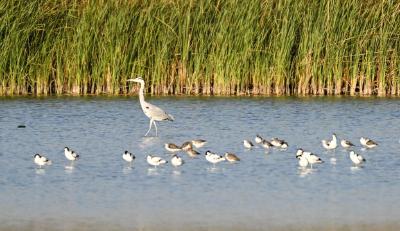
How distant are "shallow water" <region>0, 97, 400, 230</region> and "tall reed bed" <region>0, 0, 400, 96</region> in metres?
0.69

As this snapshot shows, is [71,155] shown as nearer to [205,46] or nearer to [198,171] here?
[198,171]

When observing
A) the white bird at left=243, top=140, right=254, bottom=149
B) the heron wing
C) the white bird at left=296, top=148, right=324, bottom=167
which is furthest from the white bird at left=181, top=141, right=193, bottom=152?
the heron wing

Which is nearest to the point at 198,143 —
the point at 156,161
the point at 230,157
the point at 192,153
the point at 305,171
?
the point at 192,153

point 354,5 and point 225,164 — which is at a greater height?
point 354,5

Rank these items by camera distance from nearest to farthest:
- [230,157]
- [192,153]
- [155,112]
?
[230,157] < [192,153] < [155,112]

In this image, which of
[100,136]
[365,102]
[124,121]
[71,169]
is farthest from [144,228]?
[365,102]

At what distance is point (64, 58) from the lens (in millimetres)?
21734

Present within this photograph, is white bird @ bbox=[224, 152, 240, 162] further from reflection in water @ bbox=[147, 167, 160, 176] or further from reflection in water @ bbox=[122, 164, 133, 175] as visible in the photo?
reflection in water @ bbox=[122, 164, 133, 175]

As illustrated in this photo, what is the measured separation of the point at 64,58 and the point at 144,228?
1224cm

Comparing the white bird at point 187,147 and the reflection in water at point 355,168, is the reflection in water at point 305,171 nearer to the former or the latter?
the reflection in water at point 355,168

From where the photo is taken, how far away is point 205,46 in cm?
2162

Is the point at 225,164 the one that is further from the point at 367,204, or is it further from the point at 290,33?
the point at 290,33

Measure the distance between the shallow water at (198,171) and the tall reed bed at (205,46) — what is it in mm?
685

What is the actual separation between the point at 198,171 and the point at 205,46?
8450 mm
